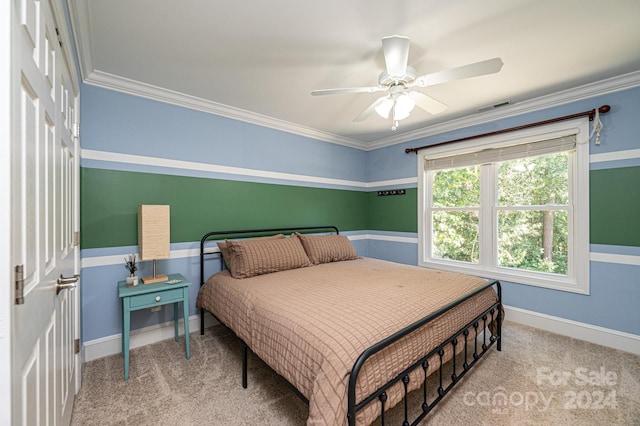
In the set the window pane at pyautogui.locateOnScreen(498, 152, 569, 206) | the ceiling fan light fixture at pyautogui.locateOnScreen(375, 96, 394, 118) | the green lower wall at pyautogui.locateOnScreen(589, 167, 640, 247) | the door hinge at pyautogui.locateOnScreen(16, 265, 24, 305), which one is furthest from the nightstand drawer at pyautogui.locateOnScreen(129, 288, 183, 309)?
the green lower wall at pyautogui.locateOnScreen(589, 167, 640, 247)

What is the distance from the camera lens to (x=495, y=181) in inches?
132

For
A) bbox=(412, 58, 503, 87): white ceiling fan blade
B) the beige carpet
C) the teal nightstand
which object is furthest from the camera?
the teal nightstand

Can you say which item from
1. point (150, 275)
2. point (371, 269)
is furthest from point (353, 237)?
point (150, 275)

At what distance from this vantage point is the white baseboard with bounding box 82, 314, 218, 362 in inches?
92.7

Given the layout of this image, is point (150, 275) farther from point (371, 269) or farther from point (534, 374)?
point (534, 374)

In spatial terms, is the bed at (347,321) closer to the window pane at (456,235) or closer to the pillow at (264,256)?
the pillow at (264,256)

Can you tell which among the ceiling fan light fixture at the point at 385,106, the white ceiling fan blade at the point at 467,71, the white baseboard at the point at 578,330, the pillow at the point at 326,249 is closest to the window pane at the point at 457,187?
the white baseboard at the point at 578,330

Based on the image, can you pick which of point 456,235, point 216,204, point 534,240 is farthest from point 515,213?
point 216,204

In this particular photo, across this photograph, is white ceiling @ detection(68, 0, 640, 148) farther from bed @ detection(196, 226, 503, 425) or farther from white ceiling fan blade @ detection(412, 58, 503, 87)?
bed @ detection(196, 226, 503, 425)

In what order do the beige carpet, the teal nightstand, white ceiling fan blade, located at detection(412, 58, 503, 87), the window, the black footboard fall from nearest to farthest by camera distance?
1. the black footboard
2. white ceiling fan blade, located at detection(412, 58, 503, 87)
3. the beige carpet
4. the teal nightstand
5. the window

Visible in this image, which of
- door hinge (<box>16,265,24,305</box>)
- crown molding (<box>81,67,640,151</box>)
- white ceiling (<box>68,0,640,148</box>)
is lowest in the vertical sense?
door hinge (<box>16,265,24,305</box>)

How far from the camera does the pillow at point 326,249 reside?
10.7 feet

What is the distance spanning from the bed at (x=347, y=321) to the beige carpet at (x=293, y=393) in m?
0.17

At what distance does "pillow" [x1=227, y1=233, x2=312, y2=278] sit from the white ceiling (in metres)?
1.54
